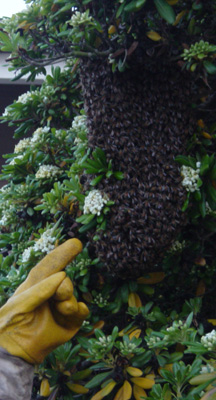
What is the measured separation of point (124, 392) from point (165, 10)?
130 centimetres

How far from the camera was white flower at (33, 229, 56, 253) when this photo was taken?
1845mm

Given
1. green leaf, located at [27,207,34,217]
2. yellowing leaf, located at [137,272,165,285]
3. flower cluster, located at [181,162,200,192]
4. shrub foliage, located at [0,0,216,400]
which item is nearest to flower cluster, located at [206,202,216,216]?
shrub foliage, located at [0,0,216,400]

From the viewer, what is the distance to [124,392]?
165cm

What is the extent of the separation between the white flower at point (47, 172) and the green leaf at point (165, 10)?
914mm

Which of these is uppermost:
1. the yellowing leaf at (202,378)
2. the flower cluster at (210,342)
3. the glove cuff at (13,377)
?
the glove cuff at (13,377)

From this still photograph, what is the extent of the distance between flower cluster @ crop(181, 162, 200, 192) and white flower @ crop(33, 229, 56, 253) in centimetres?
56

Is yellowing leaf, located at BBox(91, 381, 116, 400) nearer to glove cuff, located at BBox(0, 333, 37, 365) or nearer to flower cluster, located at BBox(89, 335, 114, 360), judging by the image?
flower cluster, located at BBox(89, 335, 114, 360)

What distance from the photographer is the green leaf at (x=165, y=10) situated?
59.8 inches

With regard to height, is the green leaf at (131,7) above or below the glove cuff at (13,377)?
above

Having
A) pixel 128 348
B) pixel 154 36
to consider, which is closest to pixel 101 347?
pixel 128 348

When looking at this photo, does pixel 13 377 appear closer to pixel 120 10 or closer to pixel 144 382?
pixel 144 382

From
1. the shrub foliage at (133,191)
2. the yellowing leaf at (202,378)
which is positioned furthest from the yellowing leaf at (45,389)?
the yellowing leaf at (202,378)

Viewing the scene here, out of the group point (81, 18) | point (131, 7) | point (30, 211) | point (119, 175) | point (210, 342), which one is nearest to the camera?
point (210, 342)

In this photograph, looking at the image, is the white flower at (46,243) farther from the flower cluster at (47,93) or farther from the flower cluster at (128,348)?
the flower cluster at (47,93)
